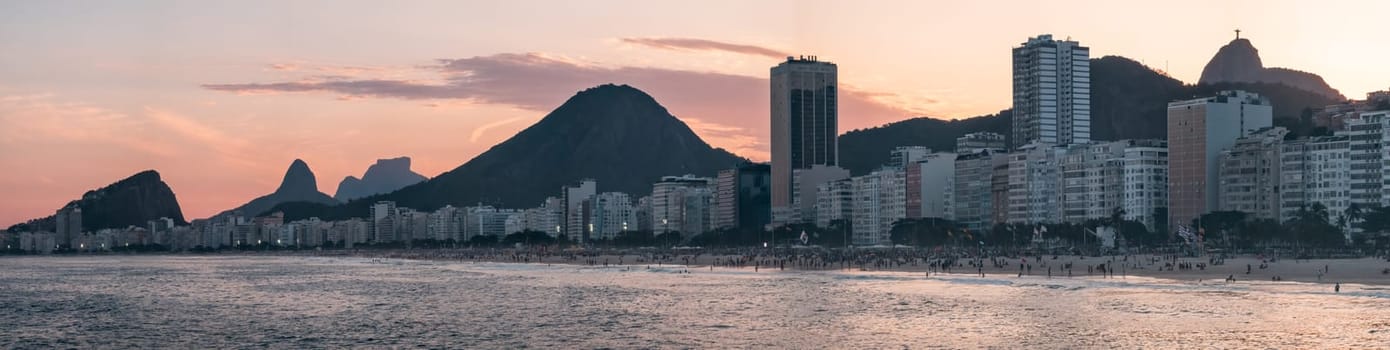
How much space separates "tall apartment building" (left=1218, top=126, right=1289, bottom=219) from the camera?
7136 inches

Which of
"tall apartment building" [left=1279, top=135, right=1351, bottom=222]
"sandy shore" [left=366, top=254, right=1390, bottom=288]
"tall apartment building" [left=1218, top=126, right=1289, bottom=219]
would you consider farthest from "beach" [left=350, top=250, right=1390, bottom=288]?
"tall apartment building" [left=1218, top=126, right=1289, bottom=219]

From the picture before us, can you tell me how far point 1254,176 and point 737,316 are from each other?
129m

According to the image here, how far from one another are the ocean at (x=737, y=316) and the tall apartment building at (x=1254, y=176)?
8483 cm

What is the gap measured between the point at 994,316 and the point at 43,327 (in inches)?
1850

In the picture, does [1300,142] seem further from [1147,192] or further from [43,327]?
[43,327]

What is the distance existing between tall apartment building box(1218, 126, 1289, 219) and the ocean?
8483 centimetres

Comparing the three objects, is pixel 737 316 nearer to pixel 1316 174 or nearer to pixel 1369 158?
pixel 1369 158

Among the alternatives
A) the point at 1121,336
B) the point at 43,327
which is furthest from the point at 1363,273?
the point at 43,327

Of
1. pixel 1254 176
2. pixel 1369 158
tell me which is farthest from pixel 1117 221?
pixel 1369 158

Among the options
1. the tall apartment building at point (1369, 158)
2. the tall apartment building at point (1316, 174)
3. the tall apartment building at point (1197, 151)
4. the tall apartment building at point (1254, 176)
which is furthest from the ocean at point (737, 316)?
the tall apartment building at point (1197, 151)

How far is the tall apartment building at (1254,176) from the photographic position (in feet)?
595

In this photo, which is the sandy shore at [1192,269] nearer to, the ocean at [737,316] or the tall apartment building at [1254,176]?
the ocean at [737,316]

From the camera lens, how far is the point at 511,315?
255 feet

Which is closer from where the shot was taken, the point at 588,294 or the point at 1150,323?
the point at 1150,323
